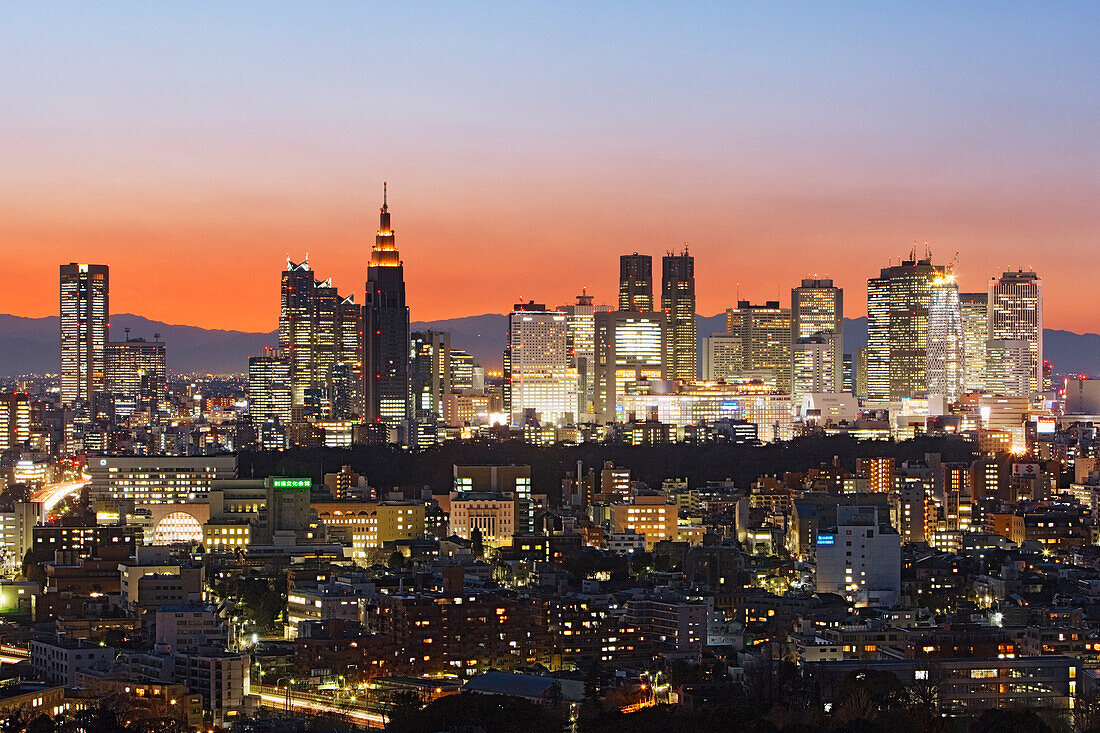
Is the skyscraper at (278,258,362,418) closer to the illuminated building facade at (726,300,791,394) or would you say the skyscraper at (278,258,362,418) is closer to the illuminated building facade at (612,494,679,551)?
the illuminated building facade at (726,300,791,394)

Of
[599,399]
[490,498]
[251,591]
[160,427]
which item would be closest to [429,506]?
[490,498]

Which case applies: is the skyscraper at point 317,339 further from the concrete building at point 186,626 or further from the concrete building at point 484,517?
the concrete building at point 186,626

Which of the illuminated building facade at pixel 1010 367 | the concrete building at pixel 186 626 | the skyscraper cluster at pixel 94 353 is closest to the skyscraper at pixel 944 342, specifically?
the illuminated building facade at pixel 1010 367

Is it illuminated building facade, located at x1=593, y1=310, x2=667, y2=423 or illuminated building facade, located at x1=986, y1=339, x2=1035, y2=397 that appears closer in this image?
illuminated building facade, located at x1=593, y1=310, x2=667, y2=423

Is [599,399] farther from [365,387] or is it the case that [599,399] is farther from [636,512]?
[636,512]

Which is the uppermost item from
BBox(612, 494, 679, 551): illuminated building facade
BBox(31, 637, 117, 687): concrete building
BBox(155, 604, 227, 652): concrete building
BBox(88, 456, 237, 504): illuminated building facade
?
BBox(88, 456, 237, 504): illuminated building facade

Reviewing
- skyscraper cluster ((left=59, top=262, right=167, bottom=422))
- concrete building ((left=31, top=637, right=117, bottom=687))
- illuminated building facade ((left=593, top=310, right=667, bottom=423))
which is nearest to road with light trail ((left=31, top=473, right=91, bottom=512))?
concrete building ((left=31, top=637, right=117, bottom=687))

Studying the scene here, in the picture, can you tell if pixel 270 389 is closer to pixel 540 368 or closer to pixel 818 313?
pixel 540 368
